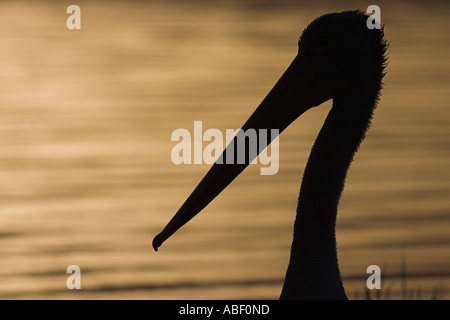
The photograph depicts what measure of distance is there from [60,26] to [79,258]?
8479mm

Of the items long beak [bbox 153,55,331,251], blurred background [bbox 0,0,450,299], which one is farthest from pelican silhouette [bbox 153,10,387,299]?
blurred background [bbox 0,0,450,299]

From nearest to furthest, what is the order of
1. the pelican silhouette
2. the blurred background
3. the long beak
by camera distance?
the pelican silhouette → the long beak → the blurred background

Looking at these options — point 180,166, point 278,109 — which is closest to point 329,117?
point 278,109

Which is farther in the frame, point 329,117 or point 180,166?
point 180,166

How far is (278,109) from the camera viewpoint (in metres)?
5.32

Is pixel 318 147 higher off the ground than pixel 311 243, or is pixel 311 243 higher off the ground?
pixel 318 147

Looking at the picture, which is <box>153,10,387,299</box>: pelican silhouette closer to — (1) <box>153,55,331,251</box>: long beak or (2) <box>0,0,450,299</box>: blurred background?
(1) <box>153,55,331,251</box>: long beak

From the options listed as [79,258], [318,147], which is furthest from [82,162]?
[318,147]

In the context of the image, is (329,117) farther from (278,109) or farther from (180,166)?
(180,166)

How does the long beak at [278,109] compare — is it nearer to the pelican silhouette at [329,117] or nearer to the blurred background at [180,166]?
the pelican silhouette at [329,117]

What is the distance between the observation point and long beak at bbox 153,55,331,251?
17.3 ft

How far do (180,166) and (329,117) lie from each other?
16.6 ft

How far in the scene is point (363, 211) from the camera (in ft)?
30.7

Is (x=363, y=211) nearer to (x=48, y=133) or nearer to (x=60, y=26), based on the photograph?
(x=48, y=133)
